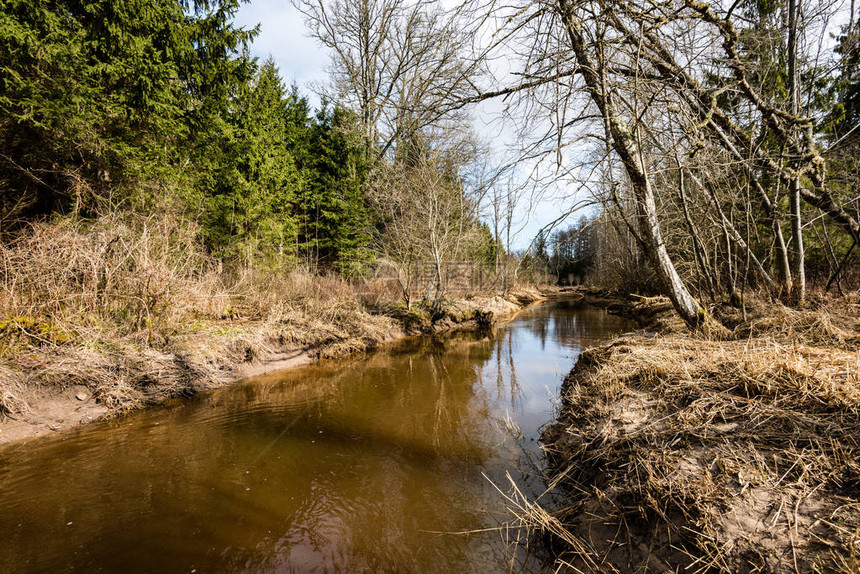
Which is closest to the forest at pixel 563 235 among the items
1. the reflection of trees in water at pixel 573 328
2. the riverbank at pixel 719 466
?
the riverbank at pixel 719 466

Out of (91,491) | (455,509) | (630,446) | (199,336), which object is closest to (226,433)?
(91,491)

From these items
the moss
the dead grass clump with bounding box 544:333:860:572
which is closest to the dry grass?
the moss

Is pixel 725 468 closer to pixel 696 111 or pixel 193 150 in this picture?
pixel 696 111

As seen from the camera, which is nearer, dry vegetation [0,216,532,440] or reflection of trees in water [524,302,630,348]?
dry vegetation [0,216,532,440]

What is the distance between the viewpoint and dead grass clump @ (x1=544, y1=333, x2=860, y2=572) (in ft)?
5.74

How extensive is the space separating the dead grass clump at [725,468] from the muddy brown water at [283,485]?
0.76 m

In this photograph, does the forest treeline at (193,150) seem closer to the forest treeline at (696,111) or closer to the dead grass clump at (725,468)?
the forest treeline at (696,111)

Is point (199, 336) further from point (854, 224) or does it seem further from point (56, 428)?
point (854, 224)

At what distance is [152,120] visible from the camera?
309 inches

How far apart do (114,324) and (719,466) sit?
Result: 328 inches

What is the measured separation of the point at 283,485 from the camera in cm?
357

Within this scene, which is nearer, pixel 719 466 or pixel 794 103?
pixel 719 466

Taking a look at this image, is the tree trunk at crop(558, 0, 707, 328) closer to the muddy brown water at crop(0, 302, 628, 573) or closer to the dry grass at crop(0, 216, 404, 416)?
the muddy brown water at crop(0, 302, 628, 573)

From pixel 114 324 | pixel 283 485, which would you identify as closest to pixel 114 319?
pixel 114 324
